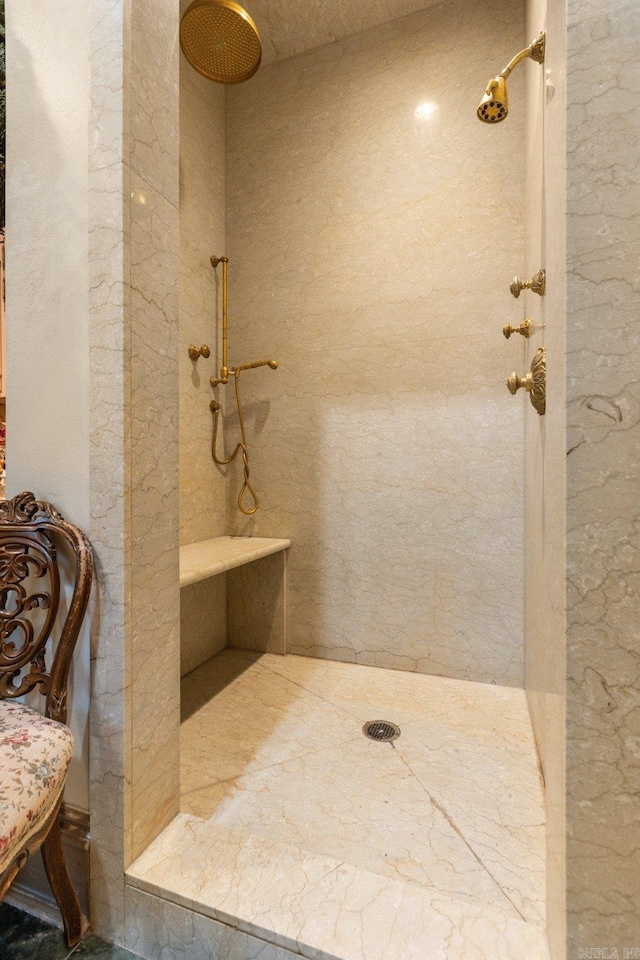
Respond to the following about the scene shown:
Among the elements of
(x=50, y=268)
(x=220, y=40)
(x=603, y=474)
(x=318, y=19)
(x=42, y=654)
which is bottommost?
(x=42, y=654)

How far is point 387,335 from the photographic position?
216cm

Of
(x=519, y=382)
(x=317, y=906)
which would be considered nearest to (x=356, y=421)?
(x=519, y=382)

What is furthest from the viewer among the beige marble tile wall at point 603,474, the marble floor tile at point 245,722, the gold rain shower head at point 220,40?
the gold rain shower head at point 220,40

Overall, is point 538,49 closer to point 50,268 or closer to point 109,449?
point 50,268

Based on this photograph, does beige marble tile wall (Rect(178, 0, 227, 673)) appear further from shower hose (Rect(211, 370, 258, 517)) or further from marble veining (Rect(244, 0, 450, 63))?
marble veining (Rect(244, 0, 450, 63))

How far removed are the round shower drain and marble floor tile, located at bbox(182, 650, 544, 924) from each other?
30 mm

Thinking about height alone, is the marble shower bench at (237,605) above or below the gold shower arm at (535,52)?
below

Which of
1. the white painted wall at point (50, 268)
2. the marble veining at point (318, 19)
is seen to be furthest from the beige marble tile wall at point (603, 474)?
the marble veining at point (318, 19)

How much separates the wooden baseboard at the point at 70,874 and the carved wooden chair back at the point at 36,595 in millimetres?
286

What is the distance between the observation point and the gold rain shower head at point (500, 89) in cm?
123

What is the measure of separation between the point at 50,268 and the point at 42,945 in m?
1.51

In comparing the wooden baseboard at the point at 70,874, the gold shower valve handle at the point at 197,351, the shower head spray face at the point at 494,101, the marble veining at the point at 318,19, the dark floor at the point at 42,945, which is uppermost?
the marble veining at the point at 318,19

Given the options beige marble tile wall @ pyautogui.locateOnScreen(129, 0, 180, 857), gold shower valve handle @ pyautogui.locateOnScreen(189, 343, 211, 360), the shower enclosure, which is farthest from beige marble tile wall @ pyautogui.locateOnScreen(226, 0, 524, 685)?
beige marble tile wall @ pyautogui.locateOnScreen(129, 0, 180, 857)

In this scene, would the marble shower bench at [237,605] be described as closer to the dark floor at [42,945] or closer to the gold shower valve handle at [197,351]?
the gold shower valve handle at [197,351]
